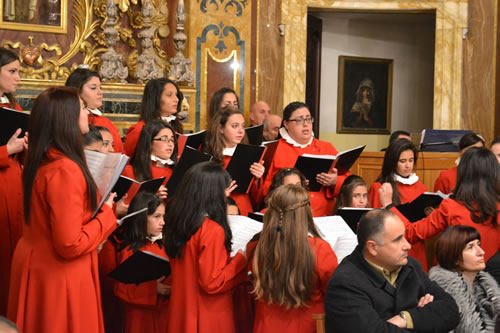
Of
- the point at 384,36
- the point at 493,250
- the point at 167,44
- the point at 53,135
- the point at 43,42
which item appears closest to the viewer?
the point at 53,135

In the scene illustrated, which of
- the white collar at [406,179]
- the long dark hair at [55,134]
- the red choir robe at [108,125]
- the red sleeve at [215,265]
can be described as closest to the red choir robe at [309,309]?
the red sleeve at [215,265]

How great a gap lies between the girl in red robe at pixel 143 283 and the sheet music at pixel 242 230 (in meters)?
0.56

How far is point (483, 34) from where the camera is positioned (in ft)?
31.7

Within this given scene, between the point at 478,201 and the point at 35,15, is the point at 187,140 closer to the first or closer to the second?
the point at 478,201

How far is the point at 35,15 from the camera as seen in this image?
8.55 m

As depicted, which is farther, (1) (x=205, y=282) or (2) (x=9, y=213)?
(2) (x=9, y=213)

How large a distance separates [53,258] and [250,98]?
6171mm

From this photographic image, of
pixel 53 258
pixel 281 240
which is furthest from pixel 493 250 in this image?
pixel 53 258

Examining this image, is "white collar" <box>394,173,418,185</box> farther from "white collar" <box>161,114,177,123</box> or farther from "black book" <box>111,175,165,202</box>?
"black book" <box>111,175,165,202</box>

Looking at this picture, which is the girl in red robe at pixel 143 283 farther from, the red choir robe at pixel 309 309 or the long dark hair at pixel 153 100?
the long dark hair at pixel 153 100

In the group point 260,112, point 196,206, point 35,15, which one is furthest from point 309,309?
point 35,15

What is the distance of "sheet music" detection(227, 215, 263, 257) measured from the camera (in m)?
3.85

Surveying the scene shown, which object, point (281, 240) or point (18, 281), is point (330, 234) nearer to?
point (281, 240)

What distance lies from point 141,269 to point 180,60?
16.5 feet
